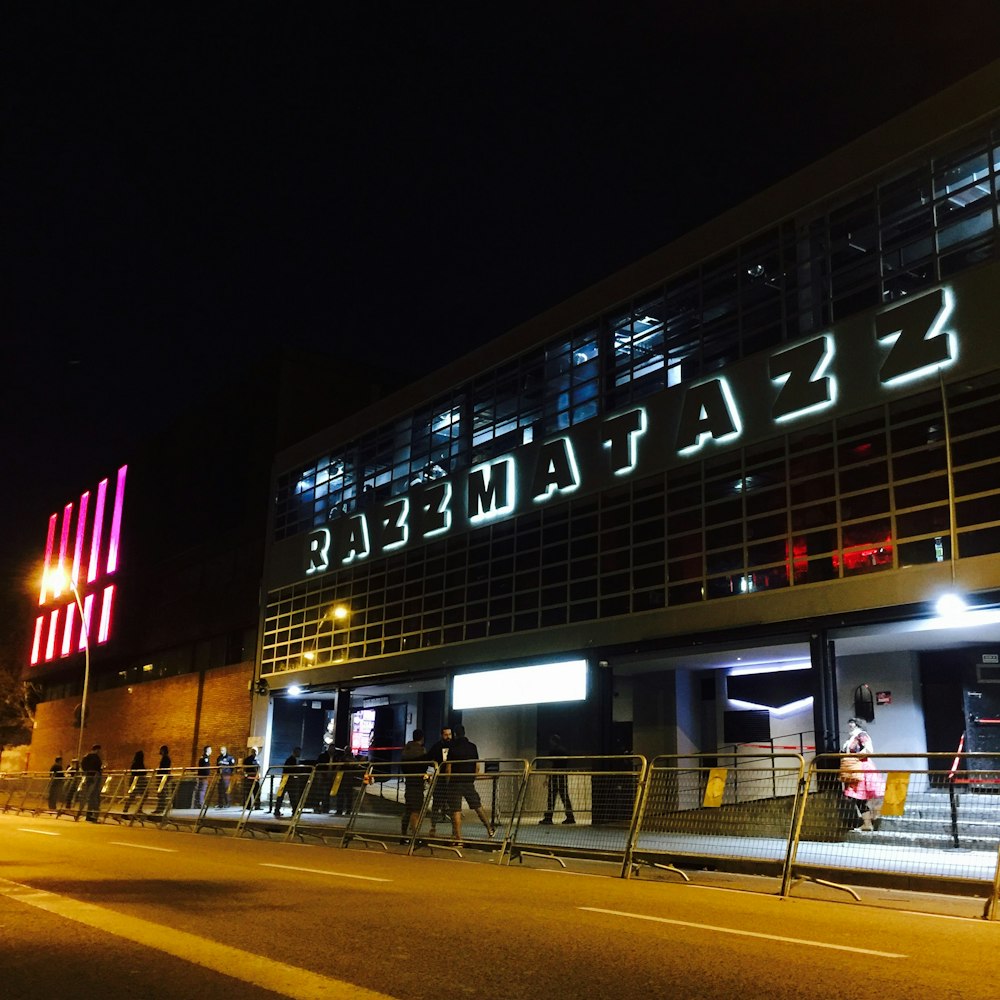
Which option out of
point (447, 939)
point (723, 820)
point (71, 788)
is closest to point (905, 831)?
point (723, 820)

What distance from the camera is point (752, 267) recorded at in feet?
71.5

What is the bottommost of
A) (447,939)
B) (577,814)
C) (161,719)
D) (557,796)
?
(447,939)

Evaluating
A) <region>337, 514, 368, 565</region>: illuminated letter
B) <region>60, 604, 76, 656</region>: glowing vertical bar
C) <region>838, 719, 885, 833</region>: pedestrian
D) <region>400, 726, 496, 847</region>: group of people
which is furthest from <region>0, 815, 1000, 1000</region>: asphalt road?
<region>60, 604, 76, 656</region>: glowing vertical bar

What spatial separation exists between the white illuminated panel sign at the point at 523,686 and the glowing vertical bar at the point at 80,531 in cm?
3510

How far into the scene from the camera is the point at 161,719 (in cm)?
4259

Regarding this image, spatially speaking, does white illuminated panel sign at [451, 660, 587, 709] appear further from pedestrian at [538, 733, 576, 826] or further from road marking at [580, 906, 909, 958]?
road marking at [580, 906, 909, 958]

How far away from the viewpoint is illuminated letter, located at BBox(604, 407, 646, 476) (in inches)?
909

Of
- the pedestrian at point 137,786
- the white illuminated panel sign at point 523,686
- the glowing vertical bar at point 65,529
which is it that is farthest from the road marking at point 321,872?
the glowing vertical bar at point 65,529

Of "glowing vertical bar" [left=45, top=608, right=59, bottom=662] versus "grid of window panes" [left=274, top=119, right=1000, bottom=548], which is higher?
"grid of window panes" [left=274, top=119, right=1000, bottom=548]

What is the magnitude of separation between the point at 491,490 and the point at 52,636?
1536 inches

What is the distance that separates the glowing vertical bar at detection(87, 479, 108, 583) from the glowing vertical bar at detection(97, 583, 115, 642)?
2136mm

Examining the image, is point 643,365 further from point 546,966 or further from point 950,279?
point 546,966

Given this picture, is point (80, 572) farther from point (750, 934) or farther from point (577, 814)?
point (750, 934)

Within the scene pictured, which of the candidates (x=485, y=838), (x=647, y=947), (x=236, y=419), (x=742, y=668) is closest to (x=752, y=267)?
(x=742, y=668)
